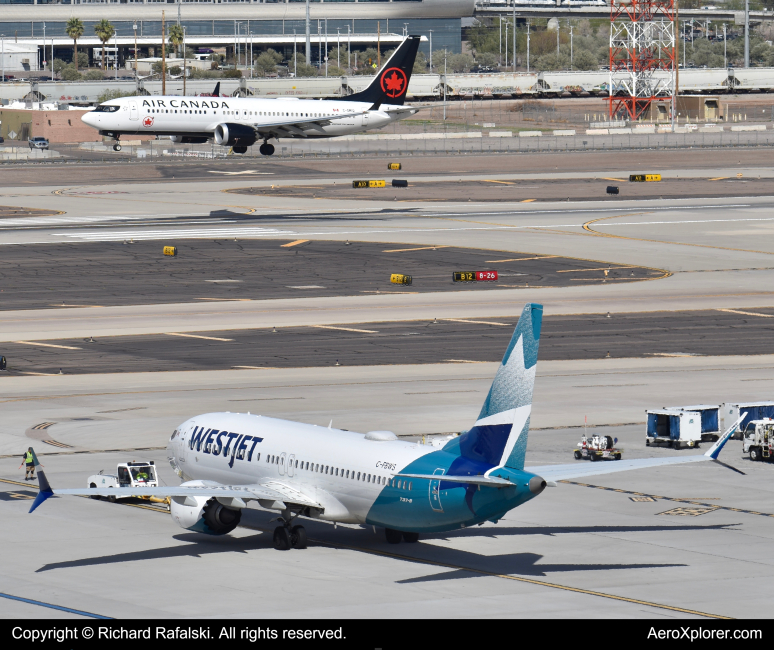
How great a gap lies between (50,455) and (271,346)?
2421 centimetres

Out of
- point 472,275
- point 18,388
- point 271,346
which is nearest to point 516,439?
point 18,388

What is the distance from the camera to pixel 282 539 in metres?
36.7

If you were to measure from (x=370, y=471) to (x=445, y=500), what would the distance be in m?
3.06

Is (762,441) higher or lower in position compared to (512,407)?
lower

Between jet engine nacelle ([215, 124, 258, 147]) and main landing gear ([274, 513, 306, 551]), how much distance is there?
91395mm

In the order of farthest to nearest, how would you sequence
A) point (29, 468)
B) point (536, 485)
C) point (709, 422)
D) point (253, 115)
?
point (253, 115), point (709, 422), point (29, 468), point (536, 485)

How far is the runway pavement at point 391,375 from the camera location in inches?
1297

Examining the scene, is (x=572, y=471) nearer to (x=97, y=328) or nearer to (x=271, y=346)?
(x=271, y=346)

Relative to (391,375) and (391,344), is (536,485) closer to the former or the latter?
(391,375)

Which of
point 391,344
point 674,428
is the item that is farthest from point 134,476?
point 391,344

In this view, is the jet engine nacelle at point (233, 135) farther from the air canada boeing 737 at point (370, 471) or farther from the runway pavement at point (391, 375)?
the air canada boeing 737 at point (370, 471)

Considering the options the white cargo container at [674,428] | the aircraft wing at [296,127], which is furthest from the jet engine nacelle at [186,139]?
the white cargo container at [674,428]

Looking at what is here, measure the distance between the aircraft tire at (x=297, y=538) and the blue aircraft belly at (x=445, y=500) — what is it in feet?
8.08
